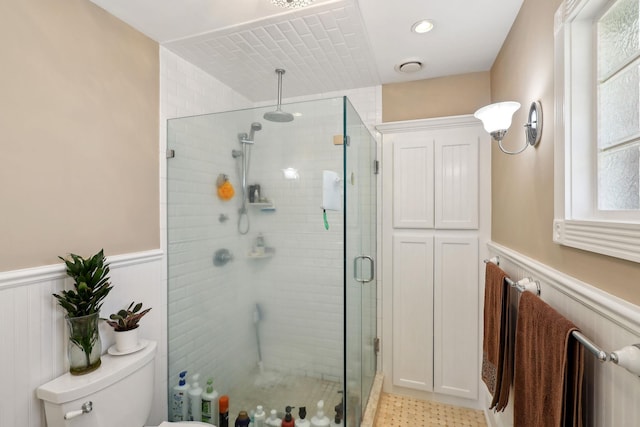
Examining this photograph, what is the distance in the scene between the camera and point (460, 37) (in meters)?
1.76

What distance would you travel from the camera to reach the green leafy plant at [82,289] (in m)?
1.26

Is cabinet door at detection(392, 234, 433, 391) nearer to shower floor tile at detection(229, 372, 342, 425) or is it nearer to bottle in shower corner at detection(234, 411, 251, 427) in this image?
shower floor tile at detection(229, 372, 342, 425)

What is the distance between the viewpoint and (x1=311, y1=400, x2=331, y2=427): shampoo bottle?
159 cm

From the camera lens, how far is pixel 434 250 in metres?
2.22

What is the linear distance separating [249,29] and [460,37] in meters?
1.22

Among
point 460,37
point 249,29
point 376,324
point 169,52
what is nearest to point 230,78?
point 169,52

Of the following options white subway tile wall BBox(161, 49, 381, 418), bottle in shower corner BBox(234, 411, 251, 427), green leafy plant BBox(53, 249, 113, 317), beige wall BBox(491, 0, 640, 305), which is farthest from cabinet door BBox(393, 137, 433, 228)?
green leafy plant BBox(53, 249, 113, 317)

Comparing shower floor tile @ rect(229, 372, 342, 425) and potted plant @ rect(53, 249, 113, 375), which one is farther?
shower floor tile @ rect(229, 372, 342, 425)

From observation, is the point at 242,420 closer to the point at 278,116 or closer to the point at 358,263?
the point at 358,263

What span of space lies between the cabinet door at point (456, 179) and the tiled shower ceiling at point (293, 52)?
75 cm

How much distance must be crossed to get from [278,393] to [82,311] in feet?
3.65

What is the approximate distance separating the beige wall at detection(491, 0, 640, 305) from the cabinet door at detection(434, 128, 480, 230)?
0.30 meters

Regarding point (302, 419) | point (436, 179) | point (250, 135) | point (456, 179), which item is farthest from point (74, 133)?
point (456, 179)

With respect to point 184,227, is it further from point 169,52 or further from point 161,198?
point 169,52
